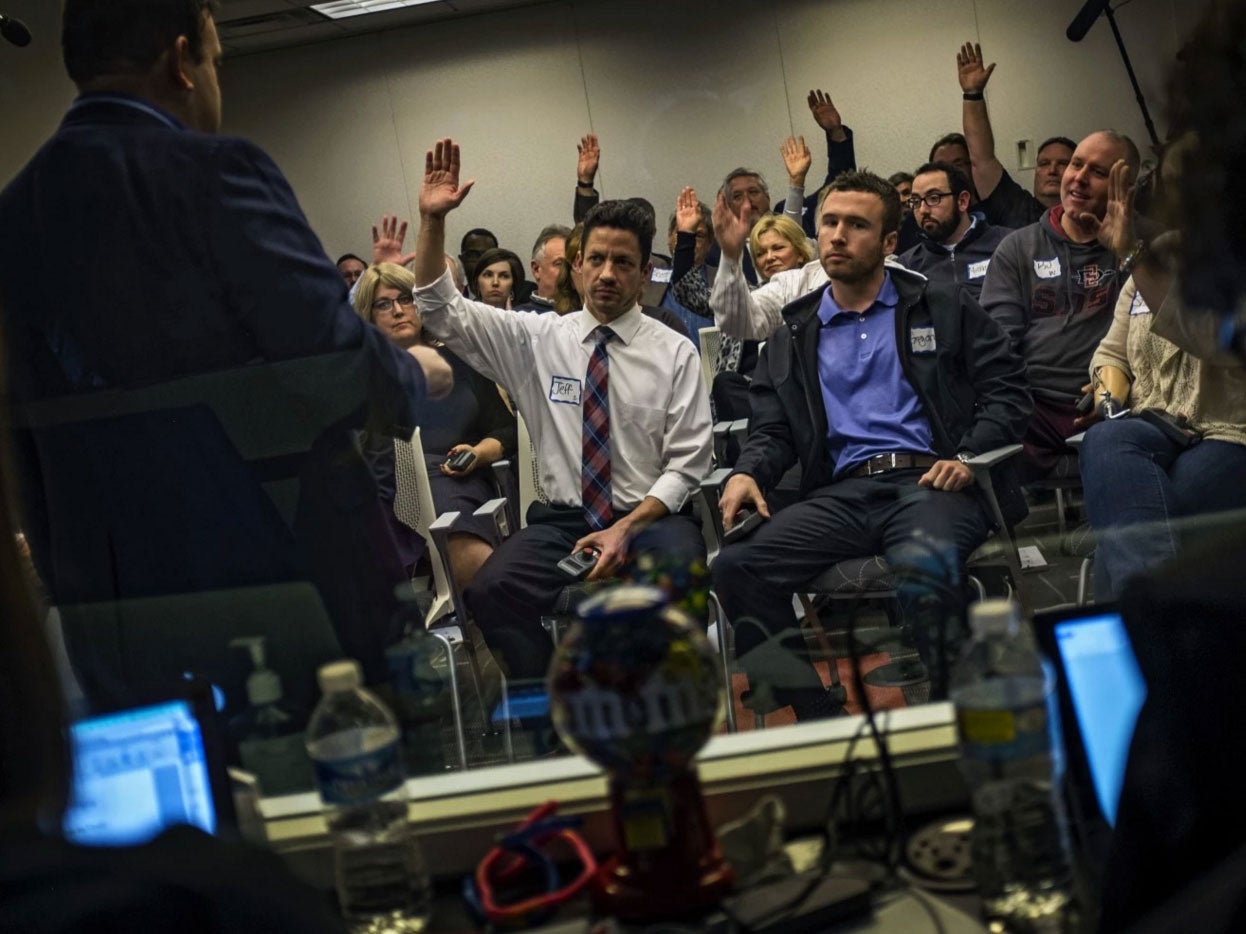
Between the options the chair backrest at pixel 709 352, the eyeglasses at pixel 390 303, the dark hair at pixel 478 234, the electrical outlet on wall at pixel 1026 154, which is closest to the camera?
the eyeglasses at pixel 390 303

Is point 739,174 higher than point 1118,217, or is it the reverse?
point 739,174

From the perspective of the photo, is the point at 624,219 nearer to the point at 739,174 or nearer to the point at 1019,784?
the point at 739,174

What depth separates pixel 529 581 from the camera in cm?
161

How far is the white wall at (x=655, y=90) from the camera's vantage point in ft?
4.95

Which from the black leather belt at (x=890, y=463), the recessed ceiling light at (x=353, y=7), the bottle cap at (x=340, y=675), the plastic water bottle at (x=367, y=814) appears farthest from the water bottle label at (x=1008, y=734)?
the recessed ceiling light at (x=353, y=7)

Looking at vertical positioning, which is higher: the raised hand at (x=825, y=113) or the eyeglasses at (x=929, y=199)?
the raised hand at (x=825, y=113)

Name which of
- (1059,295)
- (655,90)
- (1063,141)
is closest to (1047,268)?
(1059,295)

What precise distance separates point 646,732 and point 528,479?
2.71 feet

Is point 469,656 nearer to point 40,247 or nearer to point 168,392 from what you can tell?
point 168,392

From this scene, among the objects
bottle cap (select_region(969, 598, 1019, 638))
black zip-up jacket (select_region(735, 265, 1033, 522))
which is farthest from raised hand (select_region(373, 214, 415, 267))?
bottle cap (select_region(969, 598, 1019, 638))

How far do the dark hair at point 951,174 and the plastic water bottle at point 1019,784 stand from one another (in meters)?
0.79

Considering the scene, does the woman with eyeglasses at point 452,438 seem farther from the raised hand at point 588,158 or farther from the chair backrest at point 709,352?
the chair backrest at point 709,352

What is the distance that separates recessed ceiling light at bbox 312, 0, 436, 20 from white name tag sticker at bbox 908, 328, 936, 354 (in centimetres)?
105

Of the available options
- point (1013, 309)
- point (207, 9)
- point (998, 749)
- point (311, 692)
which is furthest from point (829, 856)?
point (1013, 309)
